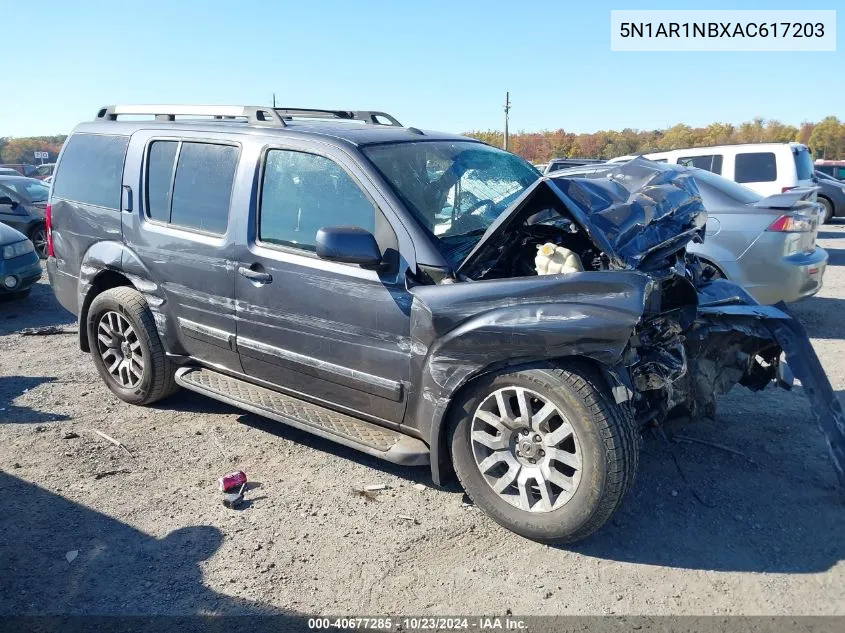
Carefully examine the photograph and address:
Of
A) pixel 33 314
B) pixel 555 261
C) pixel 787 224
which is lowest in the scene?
pixel 33 314

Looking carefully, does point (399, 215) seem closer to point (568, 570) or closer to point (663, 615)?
point (568, 570)

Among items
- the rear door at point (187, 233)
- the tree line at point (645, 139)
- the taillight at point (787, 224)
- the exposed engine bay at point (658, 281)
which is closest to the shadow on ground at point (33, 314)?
the rear door at point (187, 233)

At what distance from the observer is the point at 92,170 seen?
511 cm

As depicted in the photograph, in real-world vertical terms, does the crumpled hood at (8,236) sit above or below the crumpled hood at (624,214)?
below

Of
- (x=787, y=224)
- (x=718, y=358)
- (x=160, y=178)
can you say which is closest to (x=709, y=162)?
(x=787, y=224)

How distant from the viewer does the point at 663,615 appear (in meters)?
2.75

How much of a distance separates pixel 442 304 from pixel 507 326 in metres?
0.36

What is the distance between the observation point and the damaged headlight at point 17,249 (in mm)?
8312

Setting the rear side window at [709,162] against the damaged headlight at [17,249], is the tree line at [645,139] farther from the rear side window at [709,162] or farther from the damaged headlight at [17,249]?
the damaged headlight at [17,249]

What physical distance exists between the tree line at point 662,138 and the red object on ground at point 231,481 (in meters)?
48.7

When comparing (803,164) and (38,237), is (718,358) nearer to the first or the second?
(803,164)

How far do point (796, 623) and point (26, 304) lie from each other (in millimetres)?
9140

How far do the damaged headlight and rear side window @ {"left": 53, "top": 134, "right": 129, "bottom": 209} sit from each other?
3632 millimetres

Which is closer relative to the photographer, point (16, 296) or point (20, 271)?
point (20, 271)
